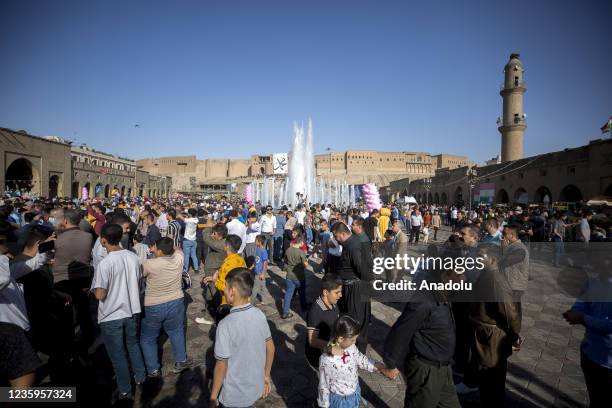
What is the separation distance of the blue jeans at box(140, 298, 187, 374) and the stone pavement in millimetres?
303

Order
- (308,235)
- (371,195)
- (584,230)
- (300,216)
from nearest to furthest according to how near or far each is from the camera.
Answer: (584,230), (300,216), (308,235), (371,195)

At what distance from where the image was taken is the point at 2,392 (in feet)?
7.33

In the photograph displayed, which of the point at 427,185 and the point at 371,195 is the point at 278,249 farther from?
the point at 427,185

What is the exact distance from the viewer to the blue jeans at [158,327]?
3127mm

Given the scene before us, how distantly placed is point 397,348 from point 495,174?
3316 cm

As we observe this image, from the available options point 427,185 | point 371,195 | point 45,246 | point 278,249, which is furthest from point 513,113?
point 45,246

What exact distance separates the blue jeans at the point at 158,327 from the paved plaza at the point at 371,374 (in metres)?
0.29

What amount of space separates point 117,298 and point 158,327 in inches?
23.2

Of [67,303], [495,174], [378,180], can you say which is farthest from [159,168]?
[67,303]

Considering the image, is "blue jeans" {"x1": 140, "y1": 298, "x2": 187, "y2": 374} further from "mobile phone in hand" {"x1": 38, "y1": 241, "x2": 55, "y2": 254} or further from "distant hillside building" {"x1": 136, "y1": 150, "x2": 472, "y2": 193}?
"distant hillside building" {"x1": 136, "y1": 150, "x2": 472, "y2": 193}

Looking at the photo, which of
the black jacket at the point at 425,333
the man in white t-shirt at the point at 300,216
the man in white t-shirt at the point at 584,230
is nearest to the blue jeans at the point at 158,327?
the black jacket at the point at 425,333

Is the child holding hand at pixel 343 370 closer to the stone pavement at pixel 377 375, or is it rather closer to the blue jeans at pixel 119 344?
the stone pavement at pixel 377 375

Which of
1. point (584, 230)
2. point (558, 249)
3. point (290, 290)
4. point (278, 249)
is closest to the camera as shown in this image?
point (290, 290)

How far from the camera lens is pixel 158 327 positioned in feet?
10.4
